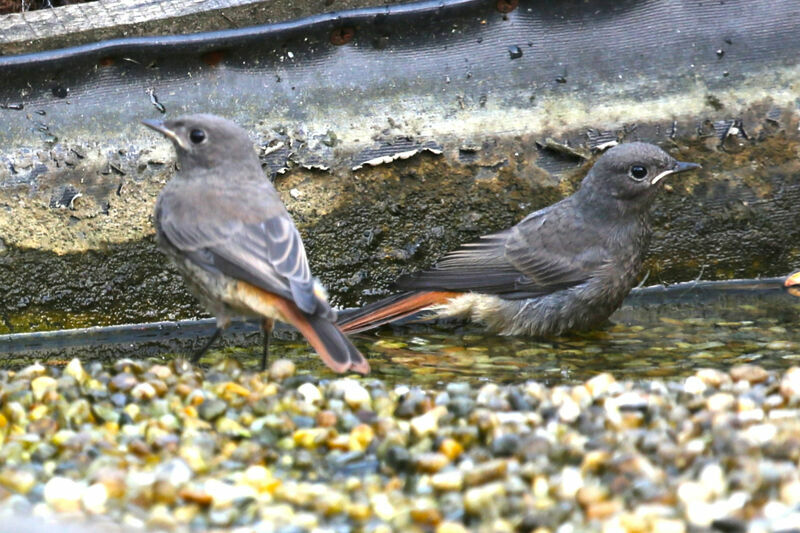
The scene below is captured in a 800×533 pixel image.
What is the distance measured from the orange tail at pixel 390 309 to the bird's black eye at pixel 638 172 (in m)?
1.10

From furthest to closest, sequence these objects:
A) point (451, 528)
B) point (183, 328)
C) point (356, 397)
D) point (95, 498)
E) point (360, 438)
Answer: point (183, 328), point (356, 397), point (360, 438), point (95, 498), point (451, 528)

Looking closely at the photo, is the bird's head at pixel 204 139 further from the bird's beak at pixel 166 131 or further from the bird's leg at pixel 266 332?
the bird's leg at pixel 266 332

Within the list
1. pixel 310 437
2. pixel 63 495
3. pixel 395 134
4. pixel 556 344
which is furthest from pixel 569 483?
pixel 395 134

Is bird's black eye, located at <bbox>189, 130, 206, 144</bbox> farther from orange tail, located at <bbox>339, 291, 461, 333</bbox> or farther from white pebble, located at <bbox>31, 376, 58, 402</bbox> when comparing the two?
white pebble, located at <bbox>31, 376, 58, 402</bbox>

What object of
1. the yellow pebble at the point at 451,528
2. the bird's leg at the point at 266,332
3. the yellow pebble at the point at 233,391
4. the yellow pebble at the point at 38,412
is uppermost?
the yellow pebble at the point at 451,528

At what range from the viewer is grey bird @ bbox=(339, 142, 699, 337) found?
5.45m

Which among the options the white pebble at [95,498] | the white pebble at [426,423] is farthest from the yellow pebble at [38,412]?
the white pebble at [426,423]

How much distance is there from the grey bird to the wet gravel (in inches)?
52.9

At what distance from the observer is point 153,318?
Answer: 5.71 metres

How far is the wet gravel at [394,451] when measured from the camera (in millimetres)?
2840

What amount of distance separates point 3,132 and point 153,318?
1.24 m

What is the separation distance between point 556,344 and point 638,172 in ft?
3.21

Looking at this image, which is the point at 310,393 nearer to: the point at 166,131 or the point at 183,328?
the point at 166,131

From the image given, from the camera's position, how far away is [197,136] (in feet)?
15.9
